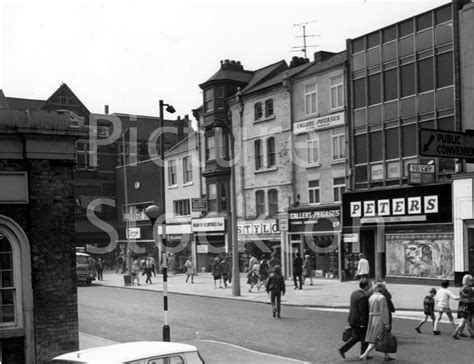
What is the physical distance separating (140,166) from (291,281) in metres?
24.6

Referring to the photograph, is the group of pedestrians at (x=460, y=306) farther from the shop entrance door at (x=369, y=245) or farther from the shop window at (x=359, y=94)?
the shop window at (x=359, y=94)

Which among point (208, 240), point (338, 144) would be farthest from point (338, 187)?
point (208, 240)

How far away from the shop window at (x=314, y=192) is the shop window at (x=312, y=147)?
1225 mm

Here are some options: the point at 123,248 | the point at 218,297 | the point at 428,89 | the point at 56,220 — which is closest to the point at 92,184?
the point at 123,248

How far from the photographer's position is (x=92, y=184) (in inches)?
2512

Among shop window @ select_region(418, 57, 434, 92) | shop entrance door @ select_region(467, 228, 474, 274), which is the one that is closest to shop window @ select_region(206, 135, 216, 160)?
shop window @ select_region(418, 57, 434, 92)

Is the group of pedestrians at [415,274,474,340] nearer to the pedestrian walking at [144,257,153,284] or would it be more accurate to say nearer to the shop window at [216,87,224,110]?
the pedestrian walking at [144,257,153,284]

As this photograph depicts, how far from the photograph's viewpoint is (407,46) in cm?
2989

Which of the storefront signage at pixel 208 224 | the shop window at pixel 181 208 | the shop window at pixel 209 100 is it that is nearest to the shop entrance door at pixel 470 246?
the storefront signage at pixel 208 224

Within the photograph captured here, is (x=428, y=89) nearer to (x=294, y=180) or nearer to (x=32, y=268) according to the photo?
(x=294, y=180)

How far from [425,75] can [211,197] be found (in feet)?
62.0

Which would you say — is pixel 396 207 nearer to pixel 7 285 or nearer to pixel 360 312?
pixel 360 312

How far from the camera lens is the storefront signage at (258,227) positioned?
3819 centimetres

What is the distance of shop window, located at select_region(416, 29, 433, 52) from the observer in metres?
28.8
